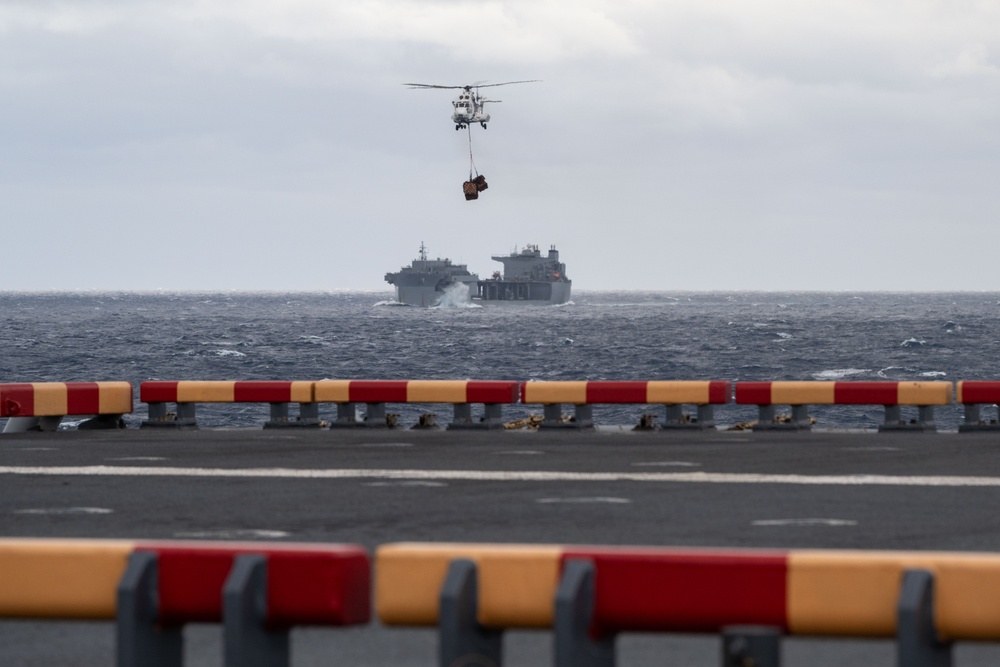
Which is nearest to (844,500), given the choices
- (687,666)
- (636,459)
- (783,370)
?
(636,459)

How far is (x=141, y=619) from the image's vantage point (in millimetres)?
5773

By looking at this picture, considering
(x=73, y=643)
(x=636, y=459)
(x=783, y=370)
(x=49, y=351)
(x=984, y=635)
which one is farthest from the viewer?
(x=49, y=351)

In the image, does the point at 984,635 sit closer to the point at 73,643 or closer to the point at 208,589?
the point at 208,589

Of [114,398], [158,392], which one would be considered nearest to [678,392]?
[158,392]

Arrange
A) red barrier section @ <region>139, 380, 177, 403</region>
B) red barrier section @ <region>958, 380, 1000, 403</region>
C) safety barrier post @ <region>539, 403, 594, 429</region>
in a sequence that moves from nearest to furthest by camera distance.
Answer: red barrier section @ <region>958, 380, 1000, 403</region> < safety barrier post @ <region>539, 403, 594, 429</region> < red barrier section @ <region>139, 380, 177, 403</region>

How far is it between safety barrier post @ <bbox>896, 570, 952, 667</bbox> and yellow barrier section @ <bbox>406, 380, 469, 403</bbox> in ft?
53.3

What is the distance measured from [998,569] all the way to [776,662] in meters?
0.76

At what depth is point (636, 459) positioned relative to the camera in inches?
675

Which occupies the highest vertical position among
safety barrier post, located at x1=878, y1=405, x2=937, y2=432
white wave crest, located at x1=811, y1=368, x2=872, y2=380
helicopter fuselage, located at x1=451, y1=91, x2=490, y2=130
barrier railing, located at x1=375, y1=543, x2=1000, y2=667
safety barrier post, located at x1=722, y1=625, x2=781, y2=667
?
helicopter fuselage, located at x1=451, y1=91, x2=490, y2=130

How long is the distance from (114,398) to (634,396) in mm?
6743

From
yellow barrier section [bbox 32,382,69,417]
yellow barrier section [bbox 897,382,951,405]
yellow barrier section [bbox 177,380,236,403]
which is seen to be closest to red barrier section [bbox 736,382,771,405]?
yellow barrier section [bbox 897,382,951,405]

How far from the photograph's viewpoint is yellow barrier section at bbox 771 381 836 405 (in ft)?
68.7

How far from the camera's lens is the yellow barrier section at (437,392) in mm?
21656

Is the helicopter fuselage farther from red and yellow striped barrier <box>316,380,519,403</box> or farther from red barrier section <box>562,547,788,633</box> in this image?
red barrier section <box>562,547,788,633</box>
